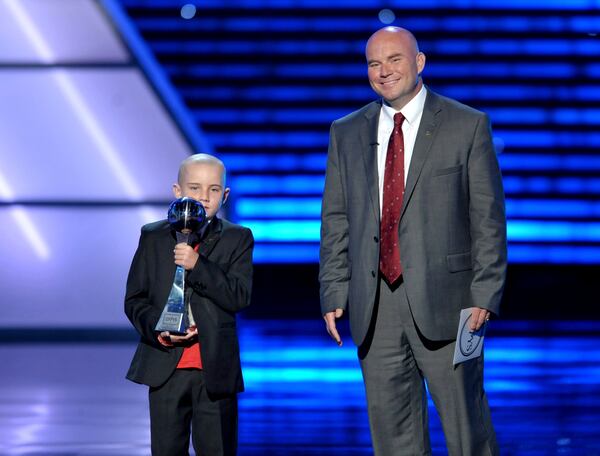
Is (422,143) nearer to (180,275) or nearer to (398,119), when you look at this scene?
(398,119)

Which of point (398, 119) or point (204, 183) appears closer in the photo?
point (204, 183)

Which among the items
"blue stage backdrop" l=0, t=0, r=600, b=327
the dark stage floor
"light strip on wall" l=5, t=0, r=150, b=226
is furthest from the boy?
"blue stage backdrop" l=0, t=0, r=600, b=327

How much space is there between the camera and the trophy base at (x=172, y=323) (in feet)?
8.84

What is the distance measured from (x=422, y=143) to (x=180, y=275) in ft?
2.41

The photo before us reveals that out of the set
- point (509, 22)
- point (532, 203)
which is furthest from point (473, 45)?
point (532, 203)

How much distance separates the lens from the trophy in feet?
8.86

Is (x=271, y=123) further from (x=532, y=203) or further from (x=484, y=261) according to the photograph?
(x=484, y=261)

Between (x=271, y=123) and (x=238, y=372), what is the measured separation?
25.0 ft

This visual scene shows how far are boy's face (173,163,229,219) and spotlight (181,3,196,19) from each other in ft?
26.0

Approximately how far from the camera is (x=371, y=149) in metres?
3.01

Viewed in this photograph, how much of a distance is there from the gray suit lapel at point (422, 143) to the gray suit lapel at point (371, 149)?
0.08m

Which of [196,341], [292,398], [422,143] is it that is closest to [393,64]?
[422,143]

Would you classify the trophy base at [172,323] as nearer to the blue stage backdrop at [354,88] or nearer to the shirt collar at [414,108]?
the shirt collar at [414,108]

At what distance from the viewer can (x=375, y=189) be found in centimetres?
296
